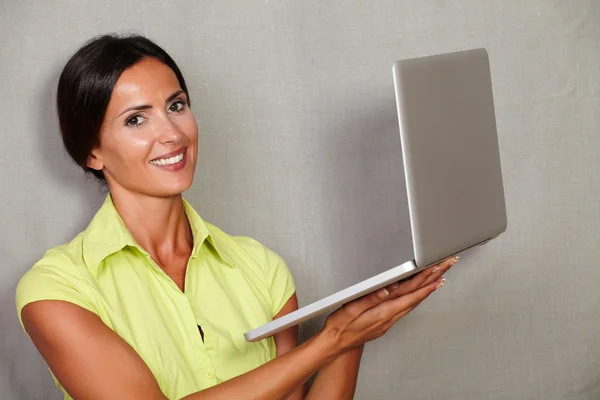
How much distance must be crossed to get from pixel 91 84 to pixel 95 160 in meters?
0.15

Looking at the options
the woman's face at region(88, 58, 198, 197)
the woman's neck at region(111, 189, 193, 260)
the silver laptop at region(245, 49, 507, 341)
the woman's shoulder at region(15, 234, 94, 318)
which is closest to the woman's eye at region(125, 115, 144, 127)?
the woman's face at region(88, 58, 198, 197)

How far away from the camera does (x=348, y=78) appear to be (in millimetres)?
1953

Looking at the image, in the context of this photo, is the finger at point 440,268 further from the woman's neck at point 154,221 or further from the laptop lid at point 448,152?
the woman's neck at point 154,221

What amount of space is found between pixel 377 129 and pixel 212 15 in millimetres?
450

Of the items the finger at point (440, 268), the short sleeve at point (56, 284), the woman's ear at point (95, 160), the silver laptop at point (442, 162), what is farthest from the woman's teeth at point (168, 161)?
the finger at point (440, 268)

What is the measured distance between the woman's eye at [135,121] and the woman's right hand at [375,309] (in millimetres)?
485

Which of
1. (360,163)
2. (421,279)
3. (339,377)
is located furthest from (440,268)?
(360,163)

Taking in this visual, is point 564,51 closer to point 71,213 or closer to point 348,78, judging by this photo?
point 348,78

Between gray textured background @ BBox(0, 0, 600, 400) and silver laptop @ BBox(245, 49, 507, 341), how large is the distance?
539 mm

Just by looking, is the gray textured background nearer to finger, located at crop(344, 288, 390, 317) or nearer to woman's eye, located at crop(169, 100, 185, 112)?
woman's eye, located at crop(169, 100, 185, 112)

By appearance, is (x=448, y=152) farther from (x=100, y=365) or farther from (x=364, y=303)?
(x=100, y=365)

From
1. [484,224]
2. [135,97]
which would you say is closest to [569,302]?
[484,224]

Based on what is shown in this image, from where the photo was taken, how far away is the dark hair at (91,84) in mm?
1515

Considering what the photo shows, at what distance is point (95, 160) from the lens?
5.21 ft
